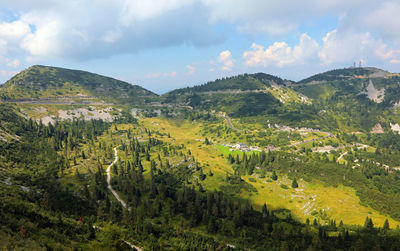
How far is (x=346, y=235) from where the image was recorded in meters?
90.6

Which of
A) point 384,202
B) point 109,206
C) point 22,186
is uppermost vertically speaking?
point 22,186

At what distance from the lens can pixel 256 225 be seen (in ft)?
350

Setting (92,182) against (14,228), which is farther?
(92,182)

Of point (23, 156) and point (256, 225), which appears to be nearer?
point (256, 225)

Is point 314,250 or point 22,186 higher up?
point 22,186

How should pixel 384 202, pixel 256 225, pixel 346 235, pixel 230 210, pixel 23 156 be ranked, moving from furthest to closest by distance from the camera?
pixel 23 156 → pixel 384 202 → pixel 230 210 → pixel 256 225 → pixel 346 235

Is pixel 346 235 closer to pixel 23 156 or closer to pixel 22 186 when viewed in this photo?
pixel 22 186

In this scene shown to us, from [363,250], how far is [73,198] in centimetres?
12896

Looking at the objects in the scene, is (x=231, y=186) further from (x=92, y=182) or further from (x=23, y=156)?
(x=23, y=156)

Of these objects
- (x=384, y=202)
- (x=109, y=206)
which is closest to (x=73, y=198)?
(x=109, y=206)

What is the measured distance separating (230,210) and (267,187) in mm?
48864

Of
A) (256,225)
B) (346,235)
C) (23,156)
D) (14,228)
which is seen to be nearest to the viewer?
(14,228)

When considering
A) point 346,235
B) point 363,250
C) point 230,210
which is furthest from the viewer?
point 230,210

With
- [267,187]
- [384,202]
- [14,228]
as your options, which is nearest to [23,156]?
[14,228]
